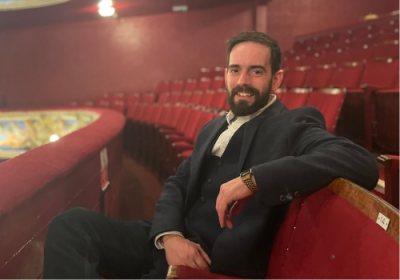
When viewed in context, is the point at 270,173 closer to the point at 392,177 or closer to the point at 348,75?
the point at 392,177

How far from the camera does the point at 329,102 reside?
2.69ft

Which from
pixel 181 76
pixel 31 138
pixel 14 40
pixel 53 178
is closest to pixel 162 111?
pixel 31 138

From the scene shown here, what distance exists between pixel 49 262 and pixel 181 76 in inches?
105

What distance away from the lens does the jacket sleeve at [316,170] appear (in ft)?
0.80

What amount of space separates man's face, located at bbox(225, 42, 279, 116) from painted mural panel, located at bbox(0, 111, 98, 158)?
134cm

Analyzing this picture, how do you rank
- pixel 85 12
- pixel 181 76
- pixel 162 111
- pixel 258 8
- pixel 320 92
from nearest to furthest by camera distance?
1. pixel 320 92
2. pixel 162 111
3. pixel 85 12
4. pixel 258 8
5. pixel 181 76

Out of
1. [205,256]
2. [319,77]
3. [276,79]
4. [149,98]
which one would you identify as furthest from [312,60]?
[205,256]

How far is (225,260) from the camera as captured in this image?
11.5 inches

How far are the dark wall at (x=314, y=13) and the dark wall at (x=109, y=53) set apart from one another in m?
0.22

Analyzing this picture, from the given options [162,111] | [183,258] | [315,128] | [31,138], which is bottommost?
[31,138]

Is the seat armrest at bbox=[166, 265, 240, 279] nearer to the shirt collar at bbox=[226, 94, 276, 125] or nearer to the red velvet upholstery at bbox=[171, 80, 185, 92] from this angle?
the shirt collar at bbox=[226, 94, 276, 125]

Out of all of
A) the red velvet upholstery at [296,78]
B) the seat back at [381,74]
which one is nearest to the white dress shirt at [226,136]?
the seat back at [381,74]

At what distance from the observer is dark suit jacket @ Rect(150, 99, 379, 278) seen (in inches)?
9.8

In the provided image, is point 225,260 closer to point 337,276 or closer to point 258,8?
point 337,276
